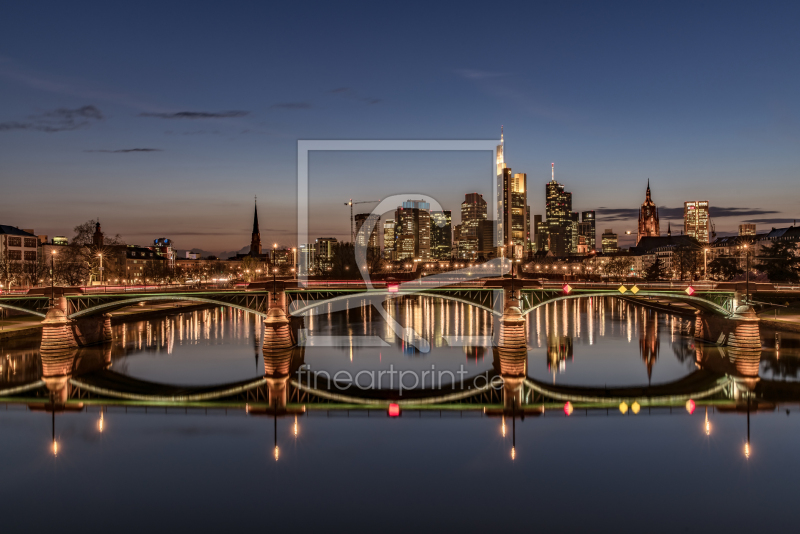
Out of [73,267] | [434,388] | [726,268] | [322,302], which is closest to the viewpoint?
[434,388]

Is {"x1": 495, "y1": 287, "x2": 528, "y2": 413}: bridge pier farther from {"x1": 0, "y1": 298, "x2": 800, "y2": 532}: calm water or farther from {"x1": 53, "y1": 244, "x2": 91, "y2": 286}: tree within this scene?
{"x1": 53, "y1": 244, "x2": 91, "y2": 286}: tree

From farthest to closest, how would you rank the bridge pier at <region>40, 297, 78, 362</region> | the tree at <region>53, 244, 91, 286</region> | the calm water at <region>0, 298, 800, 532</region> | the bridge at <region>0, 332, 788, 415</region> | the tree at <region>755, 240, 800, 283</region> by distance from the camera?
the tree at <region>53, 244, 91, 286</region>
the tree at <region>755, 240, 800, 283</region>
the bridge pier at <region>40, 297, 78, 362</region>
the bridge at <region>0, 332, 788, 415</region>
the calm water at <region>0, 298, 800, 532</region>

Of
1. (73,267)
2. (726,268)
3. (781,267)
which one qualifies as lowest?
(726,268)

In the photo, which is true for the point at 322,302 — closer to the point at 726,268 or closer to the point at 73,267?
the point at 73,267

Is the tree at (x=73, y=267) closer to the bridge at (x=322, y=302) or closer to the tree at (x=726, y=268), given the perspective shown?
the bridge at (x=322, y=302)

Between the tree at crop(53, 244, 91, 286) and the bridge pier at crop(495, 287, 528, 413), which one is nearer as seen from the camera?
the bridge pier at crop(495, 287, 528, 413)

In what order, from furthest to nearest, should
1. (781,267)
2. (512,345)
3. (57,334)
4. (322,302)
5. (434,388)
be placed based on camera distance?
1. (781,267)
2. (322,302)
3. (57,334)
4. (512,345)
5. (434,388)

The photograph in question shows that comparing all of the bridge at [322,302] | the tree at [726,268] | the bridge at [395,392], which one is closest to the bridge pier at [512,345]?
the bridge at [322,302]

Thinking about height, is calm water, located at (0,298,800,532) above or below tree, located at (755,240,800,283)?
below

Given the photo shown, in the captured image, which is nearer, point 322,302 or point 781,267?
point 322,302

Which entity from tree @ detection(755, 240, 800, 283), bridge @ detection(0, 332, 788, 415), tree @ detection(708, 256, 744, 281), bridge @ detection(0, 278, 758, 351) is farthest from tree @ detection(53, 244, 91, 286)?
tree @ detection(708, 256, 744, 281)

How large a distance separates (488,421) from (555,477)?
897 cm

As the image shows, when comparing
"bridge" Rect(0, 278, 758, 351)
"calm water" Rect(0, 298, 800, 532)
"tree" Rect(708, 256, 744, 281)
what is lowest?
"calm water" Rect(0, 298, 800, 532)

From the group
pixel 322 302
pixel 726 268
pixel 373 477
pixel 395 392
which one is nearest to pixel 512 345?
pixel 395 392
